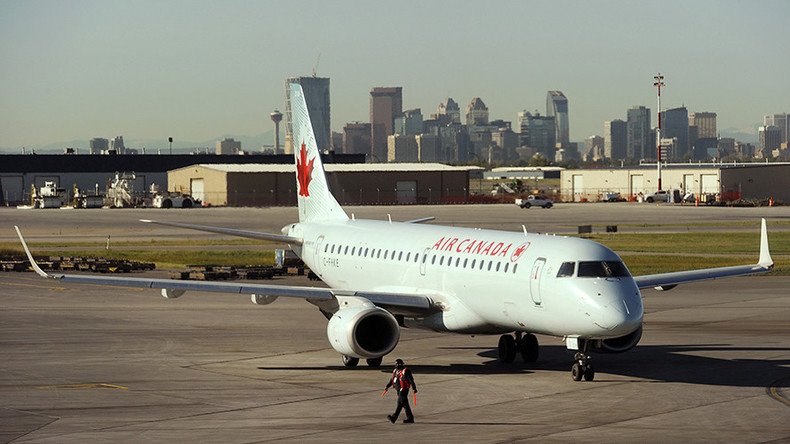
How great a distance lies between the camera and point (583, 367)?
37.2 m

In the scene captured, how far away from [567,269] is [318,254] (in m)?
17.0

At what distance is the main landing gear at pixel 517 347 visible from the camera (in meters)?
41.8

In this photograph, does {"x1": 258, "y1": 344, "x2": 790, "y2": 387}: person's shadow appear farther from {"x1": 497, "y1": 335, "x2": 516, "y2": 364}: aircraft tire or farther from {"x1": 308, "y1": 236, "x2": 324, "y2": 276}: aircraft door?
{"x1": 308, "y1": 236, "x2": 324, "y2": 276}: aircraft door

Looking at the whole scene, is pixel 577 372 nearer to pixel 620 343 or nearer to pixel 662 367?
pixel 620 343

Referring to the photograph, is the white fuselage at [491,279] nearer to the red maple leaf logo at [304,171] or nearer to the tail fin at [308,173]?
the tail fin at [308,173]

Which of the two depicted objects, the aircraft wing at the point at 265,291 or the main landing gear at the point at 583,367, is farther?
the aircraft wing at the point at 265,291

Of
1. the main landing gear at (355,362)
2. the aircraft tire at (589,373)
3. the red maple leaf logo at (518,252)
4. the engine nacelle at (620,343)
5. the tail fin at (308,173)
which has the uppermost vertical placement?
the tail fin at (308,173)

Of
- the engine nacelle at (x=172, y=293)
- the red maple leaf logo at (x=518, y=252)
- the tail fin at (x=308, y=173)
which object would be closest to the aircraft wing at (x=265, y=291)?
the engine nacelle at (x=172, y=293)

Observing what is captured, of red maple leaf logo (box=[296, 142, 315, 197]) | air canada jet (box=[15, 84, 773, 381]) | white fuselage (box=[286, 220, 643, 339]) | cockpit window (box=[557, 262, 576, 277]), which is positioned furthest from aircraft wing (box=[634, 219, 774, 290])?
red maple leaf logo (box=[296, 142, 315, 197])

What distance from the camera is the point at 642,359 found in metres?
42.9

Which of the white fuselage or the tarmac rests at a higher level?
the white fuselage

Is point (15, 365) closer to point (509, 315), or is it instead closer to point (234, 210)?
point (509, 315)

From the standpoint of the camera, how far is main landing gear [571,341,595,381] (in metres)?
37.1

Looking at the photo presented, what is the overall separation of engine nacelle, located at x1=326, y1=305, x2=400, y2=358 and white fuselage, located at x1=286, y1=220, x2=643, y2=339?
2492 millimetres
